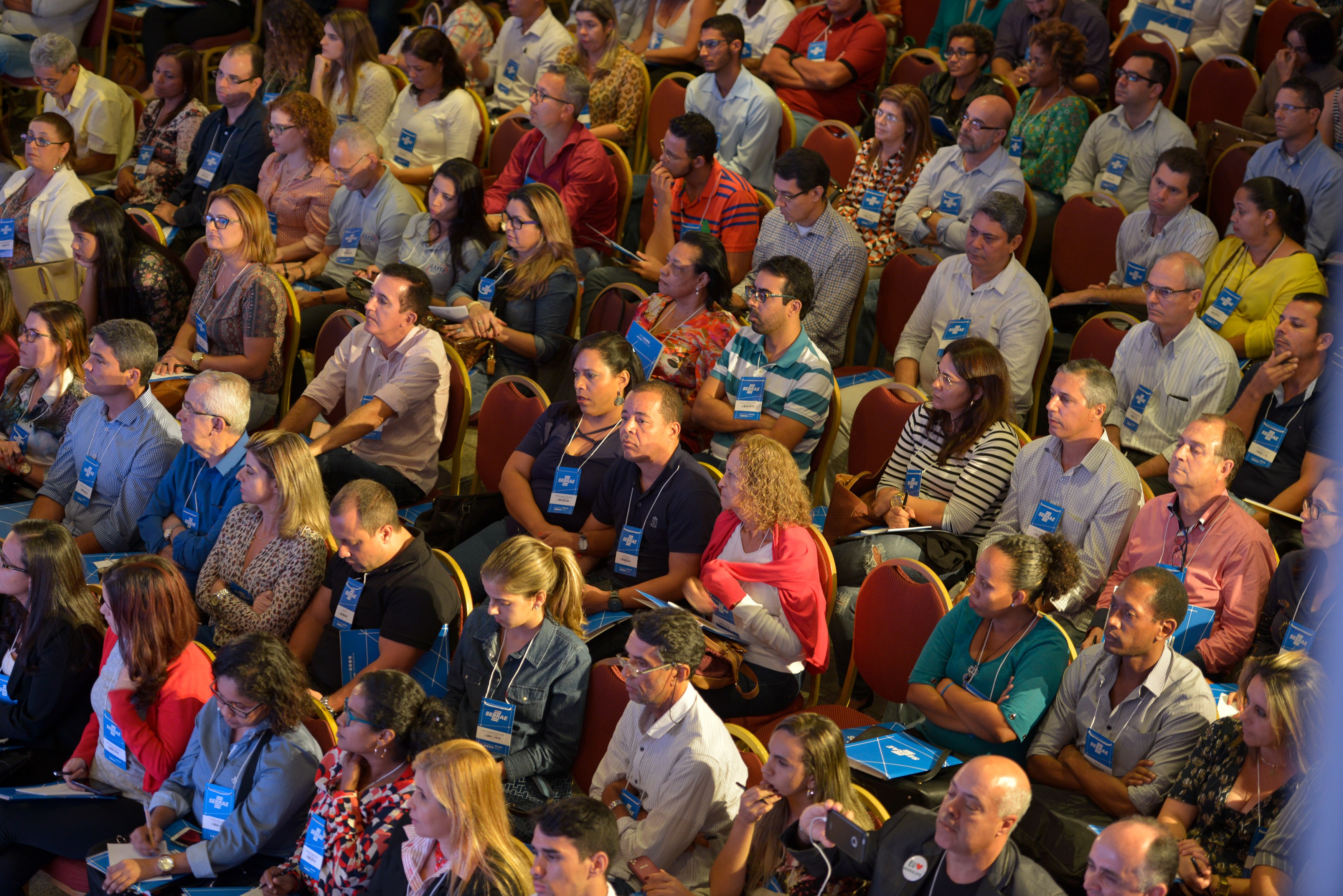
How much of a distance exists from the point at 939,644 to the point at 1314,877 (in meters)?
1.78

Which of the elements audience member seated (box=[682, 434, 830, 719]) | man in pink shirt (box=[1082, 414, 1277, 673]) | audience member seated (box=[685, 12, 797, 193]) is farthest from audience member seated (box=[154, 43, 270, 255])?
man in pink shirt (box=[1082, 414, 1277, 673])

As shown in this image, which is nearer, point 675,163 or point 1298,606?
point 1298,606

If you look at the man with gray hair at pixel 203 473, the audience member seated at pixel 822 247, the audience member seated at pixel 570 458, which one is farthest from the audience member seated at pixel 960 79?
the man with gray hair at pixel 203 473

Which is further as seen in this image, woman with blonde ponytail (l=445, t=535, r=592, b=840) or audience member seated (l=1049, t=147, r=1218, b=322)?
audience member seated (l=1049, t=147, r=1218, b=322)

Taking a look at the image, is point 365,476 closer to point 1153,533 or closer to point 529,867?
point 529,867

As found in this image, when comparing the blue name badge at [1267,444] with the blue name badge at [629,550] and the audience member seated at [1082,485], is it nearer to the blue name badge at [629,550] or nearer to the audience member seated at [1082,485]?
the audience member seated at [1082,485]

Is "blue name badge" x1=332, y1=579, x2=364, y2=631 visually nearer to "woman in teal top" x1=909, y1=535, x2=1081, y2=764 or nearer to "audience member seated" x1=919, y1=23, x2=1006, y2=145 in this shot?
"woman in teal top" x1=909, y1=535, x2=1081, y2=764

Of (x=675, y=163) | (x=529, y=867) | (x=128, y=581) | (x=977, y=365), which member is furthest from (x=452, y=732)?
(x=675, y=163)

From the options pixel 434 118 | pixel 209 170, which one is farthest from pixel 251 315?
pixel 434 118

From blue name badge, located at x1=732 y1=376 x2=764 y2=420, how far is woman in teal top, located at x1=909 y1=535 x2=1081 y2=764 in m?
1.16

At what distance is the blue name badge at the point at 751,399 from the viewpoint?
4.15 meters

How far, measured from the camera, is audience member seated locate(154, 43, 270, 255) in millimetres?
5879

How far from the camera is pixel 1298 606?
3.19m

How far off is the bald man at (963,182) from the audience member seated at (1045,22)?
79cm
